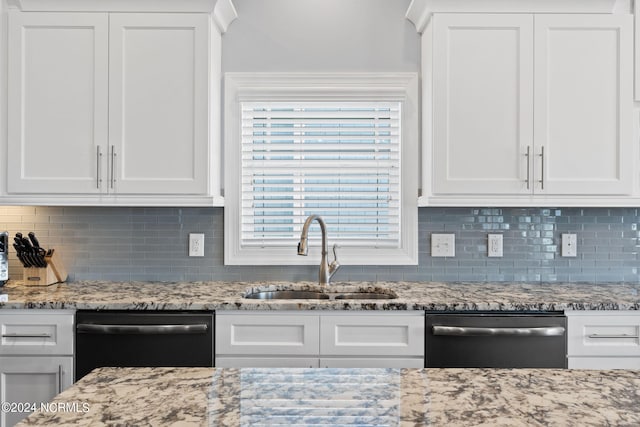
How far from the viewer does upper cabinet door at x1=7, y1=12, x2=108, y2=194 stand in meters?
2.37

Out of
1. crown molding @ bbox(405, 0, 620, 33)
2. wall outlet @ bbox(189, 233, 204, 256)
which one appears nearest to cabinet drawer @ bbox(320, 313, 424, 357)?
wall outlet @ bbox(189, 233, 204, 256)

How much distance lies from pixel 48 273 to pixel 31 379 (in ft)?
2.11

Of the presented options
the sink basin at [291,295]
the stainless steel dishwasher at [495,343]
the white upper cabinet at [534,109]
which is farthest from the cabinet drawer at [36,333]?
the white upper cabinet at [534,109]

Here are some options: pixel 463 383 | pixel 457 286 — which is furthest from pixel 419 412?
pixel 457 286

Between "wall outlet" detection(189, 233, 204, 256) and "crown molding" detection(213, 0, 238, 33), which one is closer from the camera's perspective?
"crown molding" detection(213, 0, 238, 33)

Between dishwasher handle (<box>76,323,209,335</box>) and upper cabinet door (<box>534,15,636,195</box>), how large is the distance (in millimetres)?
1733

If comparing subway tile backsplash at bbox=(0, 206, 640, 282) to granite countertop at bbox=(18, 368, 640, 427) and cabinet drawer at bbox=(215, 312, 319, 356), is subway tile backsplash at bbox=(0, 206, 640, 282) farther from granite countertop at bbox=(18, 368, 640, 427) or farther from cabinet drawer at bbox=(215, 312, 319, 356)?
granite countertop at bbox=(18, 368, 640, 427)

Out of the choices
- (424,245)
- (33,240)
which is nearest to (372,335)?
(424,245)

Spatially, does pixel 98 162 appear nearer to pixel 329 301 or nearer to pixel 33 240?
pixel 33 240

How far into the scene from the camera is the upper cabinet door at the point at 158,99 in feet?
7.78

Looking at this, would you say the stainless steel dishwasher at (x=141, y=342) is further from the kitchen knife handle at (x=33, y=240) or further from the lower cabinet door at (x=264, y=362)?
the kitchen knife handle at (x=33, y=240)

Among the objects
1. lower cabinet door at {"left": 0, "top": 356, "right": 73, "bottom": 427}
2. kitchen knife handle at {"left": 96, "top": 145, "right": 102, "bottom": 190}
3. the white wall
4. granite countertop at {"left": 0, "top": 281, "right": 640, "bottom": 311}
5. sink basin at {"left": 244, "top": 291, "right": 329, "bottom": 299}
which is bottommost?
lower cabinet door at {"left": 0, "top": 356, "right": 73, "bottom": 427}

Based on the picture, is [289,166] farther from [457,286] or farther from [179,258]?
[457,286]

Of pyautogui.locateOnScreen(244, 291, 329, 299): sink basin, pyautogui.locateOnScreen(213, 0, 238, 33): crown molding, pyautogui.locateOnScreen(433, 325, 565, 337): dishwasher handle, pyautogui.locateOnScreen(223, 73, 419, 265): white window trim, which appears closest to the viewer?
pyautogui.locateOnScreen(433, 325, 565, 337): dishwasher handle
